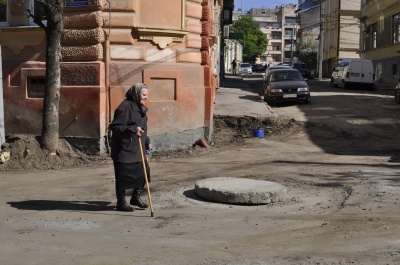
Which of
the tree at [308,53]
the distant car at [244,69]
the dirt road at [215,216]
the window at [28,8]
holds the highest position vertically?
the tree at [308,53]

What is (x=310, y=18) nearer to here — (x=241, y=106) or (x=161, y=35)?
(x=241, y=106)

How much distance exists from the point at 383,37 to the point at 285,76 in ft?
67.6

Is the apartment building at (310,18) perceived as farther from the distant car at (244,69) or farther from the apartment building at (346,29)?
the apartment building at (346,29)

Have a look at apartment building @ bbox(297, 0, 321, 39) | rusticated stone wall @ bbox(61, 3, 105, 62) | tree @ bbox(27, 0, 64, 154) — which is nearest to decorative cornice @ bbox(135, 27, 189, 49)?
rusticated stone wall @ bbox(61, 3, 105, 62)

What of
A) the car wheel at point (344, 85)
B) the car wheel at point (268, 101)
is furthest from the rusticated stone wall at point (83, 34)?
the car wheel at point (344, 85)

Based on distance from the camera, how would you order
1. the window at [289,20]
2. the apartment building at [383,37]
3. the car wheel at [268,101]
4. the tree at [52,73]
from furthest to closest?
the window at [289,20] → the apartment building at [383,37] → the car wheel at [268,101] → the tree at [52,73]

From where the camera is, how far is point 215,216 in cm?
761

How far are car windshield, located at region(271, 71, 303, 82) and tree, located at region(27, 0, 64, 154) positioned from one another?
585 inches

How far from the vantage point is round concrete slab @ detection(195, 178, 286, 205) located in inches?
324

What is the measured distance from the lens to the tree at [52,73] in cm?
1208

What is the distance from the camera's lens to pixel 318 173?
36.0 feet

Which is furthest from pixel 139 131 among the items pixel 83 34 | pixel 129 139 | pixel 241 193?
pixel 83 34

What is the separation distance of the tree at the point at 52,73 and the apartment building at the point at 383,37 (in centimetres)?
3084

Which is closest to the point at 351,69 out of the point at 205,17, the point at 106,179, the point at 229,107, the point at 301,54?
the point at 229,107
